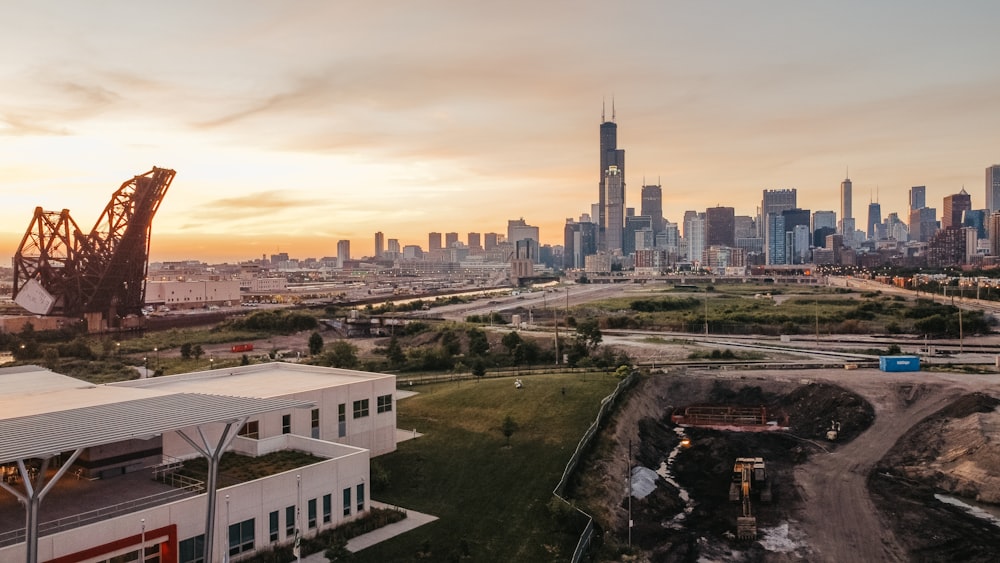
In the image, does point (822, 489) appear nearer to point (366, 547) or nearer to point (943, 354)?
point (366, 547)

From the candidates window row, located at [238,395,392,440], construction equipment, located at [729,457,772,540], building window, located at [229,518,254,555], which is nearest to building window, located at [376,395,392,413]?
window row, located at [238,395,392,440]

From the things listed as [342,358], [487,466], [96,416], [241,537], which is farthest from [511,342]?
[96,416]

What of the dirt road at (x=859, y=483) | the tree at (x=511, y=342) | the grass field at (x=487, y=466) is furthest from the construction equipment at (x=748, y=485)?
the tree at (x=511, y=342)

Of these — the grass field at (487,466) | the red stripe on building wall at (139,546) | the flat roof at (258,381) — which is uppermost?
the flat roof at (258,381)

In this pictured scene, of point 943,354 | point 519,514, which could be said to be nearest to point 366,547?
point 519,514

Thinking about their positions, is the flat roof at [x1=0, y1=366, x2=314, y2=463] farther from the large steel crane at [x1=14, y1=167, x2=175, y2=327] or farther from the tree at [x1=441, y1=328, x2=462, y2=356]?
the large steel crane at [x1=14, y1=167, x2=175, y2=327]

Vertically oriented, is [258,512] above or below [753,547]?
above

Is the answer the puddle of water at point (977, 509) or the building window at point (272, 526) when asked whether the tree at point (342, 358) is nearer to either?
the building window at point (272, 526)
